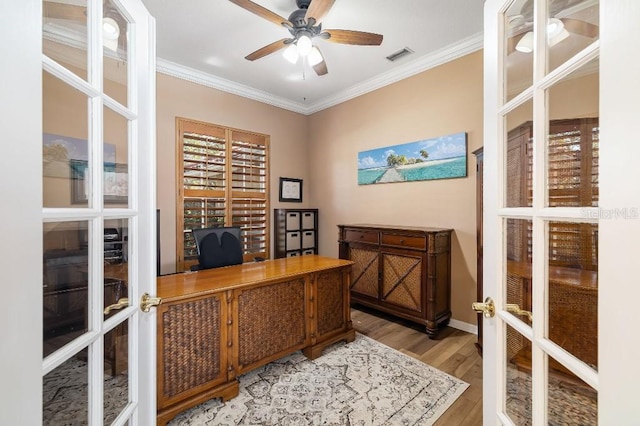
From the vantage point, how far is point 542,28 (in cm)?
76

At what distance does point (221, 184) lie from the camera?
12.4 feet

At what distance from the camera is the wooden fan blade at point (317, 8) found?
1.86 meters

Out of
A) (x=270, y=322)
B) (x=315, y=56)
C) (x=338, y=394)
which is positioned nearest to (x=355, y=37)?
(x=315, y=56)

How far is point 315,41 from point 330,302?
2.60m

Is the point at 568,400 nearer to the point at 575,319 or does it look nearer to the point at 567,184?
the point at 575,319

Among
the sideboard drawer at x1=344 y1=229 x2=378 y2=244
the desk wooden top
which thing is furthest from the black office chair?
the sideboard drawer at x1=344 y1=229 x2=378 y2=244

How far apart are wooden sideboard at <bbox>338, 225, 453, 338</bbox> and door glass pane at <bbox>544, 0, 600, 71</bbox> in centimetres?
221

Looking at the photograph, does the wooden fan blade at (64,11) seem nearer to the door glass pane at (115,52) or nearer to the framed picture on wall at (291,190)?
the door glass pane at (115,52)

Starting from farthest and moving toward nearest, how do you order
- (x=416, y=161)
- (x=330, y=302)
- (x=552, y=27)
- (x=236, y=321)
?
(x=416, y=161)
(x=330, y=302)
(x=236, y=321)
(x=552, y=27)

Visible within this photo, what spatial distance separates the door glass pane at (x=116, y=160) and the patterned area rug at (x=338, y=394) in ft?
4.98

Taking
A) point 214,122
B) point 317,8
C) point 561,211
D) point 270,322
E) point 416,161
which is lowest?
point 270,322
